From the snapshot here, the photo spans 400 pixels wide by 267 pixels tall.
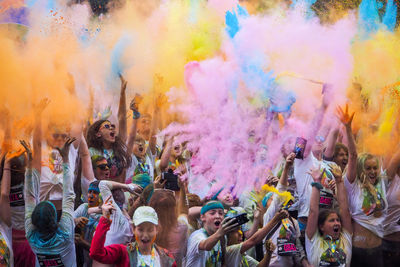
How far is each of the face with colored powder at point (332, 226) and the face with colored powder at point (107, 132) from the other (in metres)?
1.91

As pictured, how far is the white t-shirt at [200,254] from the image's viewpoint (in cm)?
423

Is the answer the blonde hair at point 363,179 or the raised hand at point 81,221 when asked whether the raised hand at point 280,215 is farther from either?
the raised hand at point 81,221

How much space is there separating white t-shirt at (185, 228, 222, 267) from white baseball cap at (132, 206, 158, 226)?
0.39 metres

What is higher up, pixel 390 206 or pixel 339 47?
pixel 339 47

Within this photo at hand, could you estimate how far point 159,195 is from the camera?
4.31 m

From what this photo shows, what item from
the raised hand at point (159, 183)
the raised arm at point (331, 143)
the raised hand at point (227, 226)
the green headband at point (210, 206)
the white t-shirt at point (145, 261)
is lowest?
the white t-shirt at point (145, 261)

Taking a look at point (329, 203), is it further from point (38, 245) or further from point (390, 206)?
point (38, 245)

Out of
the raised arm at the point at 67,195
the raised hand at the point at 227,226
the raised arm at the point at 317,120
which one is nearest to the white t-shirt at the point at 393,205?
the raised arm at the point at 317,120

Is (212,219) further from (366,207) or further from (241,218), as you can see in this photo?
(366,207)

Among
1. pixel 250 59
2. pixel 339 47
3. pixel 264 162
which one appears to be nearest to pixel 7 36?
pixel 250 59

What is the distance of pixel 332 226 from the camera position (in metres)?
4.58

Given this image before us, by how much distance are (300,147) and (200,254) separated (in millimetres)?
1262

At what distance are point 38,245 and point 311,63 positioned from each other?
272 centimetres

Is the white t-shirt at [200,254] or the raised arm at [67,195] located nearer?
the raised arm at [67,195]
